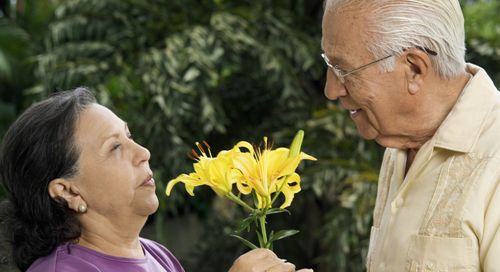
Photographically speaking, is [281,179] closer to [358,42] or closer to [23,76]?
[358,42]

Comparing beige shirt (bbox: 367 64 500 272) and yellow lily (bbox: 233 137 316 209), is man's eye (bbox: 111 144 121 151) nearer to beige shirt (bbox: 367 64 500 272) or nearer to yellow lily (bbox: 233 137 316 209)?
yellow lily (bbox: 233 137 316 209)

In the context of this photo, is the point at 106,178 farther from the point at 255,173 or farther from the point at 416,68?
the point at 416,68

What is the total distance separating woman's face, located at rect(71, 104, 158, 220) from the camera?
2.08 m

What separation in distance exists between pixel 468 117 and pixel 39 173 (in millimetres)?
1084

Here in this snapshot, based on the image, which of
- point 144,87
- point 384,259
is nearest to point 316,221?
point 144,87

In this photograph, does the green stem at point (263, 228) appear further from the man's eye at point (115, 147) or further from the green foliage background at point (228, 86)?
the green foliage background at point (228, 86)

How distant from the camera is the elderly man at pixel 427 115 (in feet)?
6.23

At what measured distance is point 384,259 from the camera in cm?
212

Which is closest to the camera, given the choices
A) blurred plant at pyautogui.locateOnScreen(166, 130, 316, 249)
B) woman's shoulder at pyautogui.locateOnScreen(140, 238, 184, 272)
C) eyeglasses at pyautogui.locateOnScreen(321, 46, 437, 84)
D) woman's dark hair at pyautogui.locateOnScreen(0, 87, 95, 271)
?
blurred plant at pyautogui.locateOnScreen(166, 130, 316, 249)

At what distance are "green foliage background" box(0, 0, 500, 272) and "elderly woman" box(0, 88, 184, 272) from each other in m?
2.46

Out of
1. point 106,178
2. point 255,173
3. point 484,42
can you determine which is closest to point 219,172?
point 255,173

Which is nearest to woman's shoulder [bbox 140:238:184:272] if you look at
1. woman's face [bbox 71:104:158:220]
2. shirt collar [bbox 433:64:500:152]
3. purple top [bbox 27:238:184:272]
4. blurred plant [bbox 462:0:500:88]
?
purple top [bbox 27:238:184:272]

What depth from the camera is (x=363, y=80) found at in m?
2.00

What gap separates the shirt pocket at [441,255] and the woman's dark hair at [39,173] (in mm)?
852
